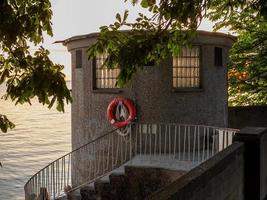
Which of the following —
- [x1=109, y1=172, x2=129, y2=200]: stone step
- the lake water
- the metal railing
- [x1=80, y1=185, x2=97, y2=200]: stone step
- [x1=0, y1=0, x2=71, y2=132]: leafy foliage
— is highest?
[x1=0, y1=0, x2=71, y2=132]: leafy foliage

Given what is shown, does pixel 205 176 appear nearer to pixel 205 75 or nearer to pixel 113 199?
pixel 113 199

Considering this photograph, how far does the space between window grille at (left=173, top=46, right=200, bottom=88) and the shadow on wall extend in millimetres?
6578

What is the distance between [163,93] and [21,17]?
10.3 meters

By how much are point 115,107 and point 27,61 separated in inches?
384

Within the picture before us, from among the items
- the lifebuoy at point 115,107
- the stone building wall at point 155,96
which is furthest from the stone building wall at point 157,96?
the lifebuoy at point 115,107

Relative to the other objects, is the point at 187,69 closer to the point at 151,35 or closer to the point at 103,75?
the point at 103,75

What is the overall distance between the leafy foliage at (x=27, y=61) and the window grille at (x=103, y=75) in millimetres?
9984

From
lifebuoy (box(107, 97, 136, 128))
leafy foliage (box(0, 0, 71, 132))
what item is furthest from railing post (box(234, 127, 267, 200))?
lifebuoy (box(107, 97, 136, 128))

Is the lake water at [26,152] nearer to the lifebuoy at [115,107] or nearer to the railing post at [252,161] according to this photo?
the lifebuoy at [115,107]

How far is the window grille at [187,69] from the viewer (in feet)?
51.0

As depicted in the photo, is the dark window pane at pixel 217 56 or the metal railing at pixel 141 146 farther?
the dark window pane at pixel 217 56

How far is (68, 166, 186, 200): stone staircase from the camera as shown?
41.4 ft

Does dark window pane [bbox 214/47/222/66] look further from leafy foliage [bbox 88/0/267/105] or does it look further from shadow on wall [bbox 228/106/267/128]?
leafy foliage [bbox 88/0/267/105]

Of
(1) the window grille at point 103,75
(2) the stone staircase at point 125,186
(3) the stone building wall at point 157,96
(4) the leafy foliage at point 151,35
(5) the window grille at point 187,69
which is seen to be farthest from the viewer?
(1) the window grille at point 103,75
